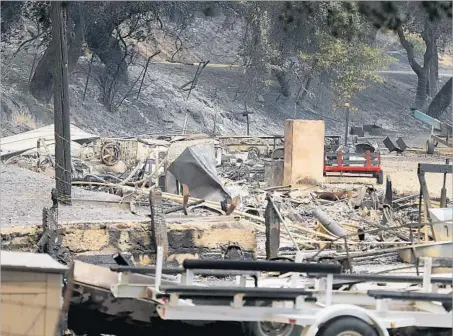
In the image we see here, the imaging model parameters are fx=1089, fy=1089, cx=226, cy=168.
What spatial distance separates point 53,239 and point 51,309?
633cm

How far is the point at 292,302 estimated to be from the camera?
8.66m

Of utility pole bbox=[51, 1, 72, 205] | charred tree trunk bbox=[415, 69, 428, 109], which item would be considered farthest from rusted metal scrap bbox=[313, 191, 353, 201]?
charred tree trunk bbox=[415, 69, 428, 109]

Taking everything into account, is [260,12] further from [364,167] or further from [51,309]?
[51,309]

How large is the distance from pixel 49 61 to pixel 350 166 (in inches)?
592

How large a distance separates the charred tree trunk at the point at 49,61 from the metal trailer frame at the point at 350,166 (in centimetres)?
1436

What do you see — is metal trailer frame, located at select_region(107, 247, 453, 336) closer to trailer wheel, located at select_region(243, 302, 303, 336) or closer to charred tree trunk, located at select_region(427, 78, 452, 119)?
trailer wheel, located at select_region(243, 302, 303, 336)

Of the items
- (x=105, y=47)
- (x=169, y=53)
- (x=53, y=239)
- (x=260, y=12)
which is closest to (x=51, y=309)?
(x=53, y=239)

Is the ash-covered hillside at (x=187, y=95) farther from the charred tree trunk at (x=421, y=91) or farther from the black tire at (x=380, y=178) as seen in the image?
the black tire at (x=380, y=178)

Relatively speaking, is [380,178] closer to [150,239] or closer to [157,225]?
[150,239]

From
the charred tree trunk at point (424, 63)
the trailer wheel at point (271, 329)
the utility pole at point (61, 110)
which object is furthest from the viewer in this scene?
the charred tree trunk at point (424, 63)

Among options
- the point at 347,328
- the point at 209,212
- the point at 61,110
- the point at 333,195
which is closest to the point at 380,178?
the point at 333,195

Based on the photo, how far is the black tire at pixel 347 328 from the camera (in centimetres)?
842

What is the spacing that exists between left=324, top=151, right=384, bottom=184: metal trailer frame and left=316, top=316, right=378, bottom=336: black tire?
1739 centimetres

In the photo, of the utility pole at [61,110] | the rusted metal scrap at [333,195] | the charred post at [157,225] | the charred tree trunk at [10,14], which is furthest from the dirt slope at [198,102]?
the charred post at [157,225]
